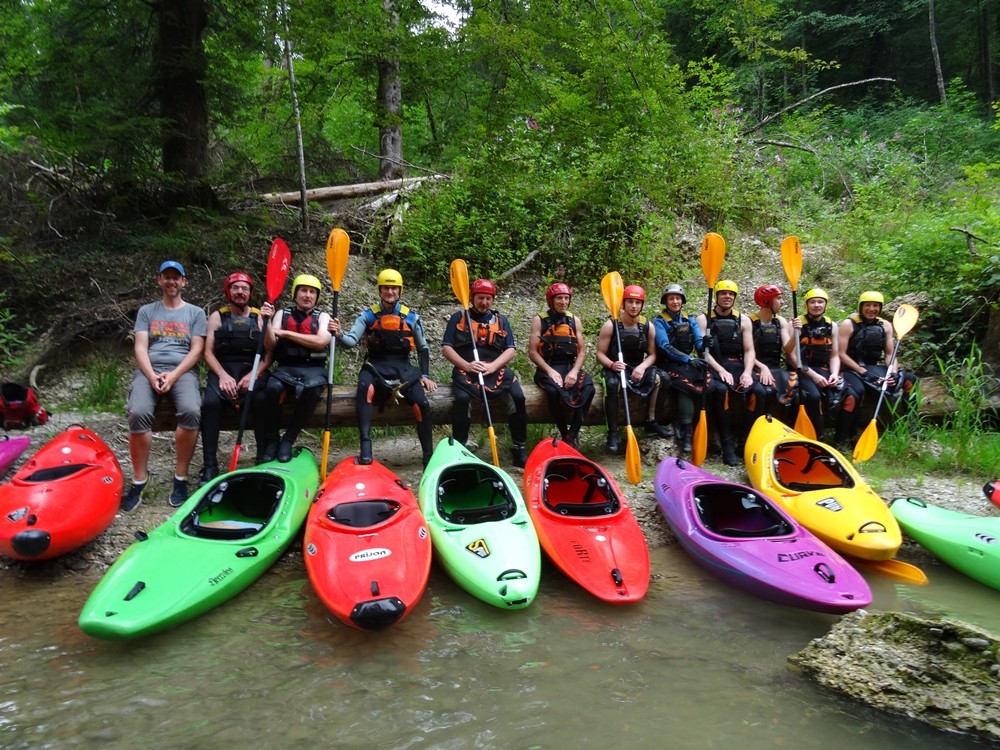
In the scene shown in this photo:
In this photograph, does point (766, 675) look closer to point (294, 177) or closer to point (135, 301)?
point (135, 301)

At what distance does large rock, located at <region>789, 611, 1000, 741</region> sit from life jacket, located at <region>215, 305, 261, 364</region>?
4.43 metres

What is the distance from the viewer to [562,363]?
560cm

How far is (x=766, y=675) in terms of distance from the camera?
2.76 metres

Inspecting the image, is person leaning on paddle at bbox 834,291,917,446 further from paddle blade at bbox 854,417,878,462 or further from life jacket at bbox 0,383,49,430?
life jacket at bbox 0,383,49,430

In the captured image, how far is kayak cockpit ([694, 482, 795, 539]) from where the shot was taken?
156 inches

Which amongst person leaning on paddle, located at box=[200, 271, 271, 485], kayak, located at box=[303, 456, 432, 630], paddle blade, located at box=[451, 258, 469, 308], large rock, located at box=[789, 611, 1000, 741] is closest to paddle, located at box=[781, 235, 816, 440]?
large rock, located at box=[789, 611, 1000, 741]

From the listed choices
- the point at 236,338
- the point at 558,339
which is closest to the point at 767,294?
the point at 558,339

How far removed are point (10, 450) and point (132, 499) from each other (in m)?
1.37

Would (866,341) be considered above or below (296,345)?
above

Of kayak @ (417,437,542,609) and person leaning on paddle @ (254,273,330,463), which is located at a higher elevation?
person leaning on paddle @ (254,273,330,463)

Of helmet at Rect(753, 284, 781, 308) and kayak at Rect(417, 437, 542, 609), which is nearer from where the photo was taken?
kayak at Rect(417, 437, 542, 609)

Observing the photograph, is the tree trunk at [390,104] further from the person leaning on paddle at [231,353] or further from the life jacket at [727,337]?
the life jacket at [727,337]

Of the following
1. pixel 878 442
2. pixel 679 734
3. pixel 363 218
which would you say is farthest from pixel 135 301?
pixel 878 442

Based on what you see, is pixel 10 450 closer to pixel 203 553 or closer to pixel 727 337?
pixel 203 553
